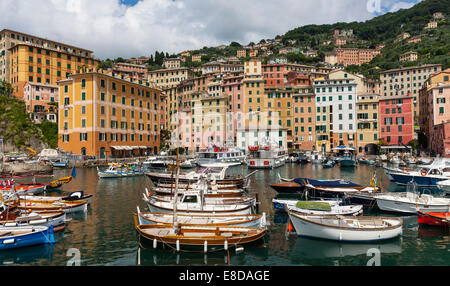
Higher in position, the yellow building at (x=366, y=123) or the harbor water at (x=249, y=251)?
the yellow building at (x=366, y=123)

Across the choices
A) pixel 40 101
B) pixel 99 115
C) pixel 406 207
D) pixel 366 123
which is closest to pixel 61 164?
pixel 99 115

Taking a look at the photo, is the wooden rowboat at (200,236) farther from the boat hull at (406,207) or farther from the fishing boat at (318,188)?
the fishing boat at (318,188)

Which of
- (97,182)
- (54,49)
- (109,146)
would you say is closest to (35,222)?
(97,182)

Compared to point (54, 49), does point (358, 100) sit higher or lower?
lower

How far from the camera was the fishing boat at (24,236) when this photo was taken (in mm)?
13328

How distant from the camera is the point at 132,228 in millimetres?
16781

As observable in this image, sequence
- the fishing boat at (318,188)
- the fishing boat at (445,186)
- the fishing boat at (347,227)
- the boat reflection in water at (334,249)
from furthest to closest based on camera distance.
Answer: the fishing boat at (445,186), the fishing boat at (318,188), the fishing boat at (347,227), the boat reflection in water at (334,249)

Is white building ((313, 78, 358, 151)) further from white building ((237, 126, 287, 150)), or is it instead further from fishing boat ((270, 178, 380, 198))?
fishing boat ((270, 178, 380, 198))

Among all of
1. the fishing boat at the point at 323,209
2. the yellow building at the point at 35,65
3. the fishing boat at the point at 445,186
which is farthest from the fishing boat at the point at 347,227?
the yellow building at the point at 35,65

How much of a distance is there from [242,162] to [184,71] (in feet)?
220

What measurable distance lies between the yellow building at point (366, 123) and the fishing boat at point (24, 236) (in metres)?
75.9
